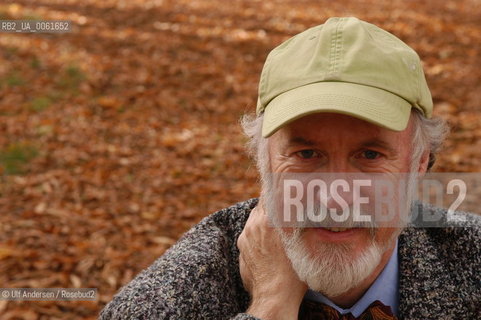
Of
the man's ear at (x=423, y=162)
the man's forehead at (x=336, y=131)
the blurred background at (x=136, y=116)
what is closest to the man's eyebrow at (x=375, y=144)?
the man's forehead at (x=336, y=131)

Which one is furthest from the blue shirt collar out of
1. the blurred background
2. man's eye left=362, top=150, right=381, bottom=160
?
the blurred background

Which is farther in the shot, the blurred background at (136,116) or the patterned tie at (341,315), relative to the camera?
the blurred background at (136,116)

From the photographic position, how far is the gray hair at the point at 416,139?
6.82 feet

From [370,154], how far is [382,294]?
57 centimetres

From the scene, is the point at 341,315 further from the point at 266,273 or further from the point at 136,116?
the point at 136,116

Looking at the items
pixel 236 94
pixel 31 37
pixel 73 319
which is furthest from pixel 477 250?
pixel 31 37

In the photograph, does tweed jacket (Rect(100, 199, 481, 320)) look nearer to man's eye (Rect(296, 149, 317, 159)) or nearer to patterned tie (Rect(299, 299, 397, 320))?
patterned tie (Rect(299, 299, 397, 320))

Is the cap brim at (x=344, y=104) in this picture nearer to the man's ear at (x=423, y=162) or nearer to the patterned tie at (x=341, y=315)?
the man's ear at (x=423, y=162)

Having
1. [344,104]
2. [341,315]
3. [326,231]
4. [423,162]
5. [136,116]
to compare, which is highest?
[344,104]

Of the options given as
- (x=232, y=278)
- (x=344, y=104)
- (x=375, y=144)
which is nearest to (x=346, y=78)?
(x=344, y=104)

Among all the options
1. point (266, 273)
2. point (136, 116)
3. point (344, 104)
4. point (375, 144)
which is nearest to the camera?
point (344, 104)

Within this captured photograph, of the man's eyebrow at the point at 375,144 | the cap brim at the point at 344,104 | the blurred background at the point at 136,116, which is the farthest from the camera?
the blurred background at the point at 136,116

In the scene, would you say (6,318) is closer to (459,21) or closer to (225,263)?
(225,263)

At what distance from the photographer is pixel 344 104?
180 cm
